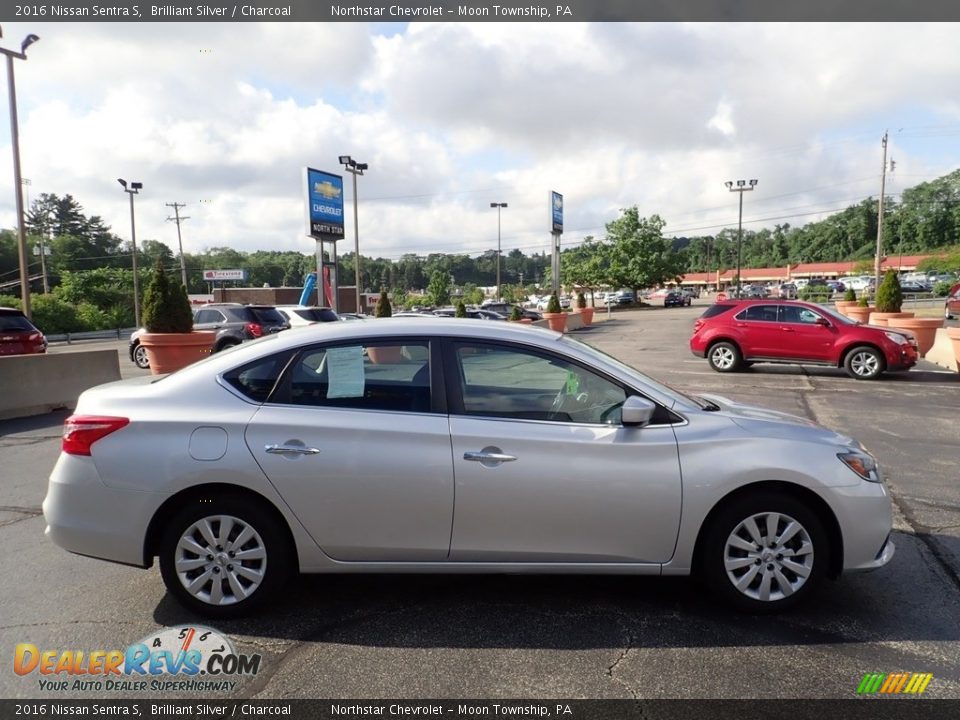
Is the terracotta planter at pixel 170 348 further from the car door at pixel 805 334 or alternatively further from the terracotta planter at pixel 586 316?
the terracotta planter at pixel 586 316

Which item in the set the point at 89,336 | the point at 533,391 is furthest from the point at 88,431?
the point at 89,336

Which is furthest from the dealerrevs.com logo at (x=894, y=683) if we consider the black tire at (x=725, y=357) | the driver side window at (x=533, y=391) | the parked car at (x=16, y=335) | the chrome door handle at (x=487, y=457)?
the parked car at (x=16, y=335)

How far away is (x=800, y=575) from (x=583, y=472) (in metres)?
1.32

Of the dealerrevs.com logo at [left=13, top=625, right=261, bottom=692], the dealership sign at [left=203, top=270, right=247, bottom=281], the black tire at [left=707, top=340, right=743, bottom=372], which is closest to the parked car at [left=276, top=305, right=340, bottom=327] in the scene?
the black tire at [left=707, top=340, right=743, bottom=372]

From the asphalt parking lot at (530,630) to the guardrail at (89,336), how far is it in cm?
3944

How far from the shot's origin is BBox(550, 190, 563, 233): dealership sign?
42594 millimetres

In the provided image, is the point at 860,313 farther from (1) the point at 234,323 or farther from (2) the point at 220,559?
(2) the point at 220,559

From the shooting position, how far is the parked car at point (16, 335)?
13891 millimetres

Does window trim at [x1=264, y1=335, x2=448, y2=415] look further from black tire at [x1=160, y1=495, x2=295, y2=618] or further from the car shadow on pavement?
the car shadow on pavement

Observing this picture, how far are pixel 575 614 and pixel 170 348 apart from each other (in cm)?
1062

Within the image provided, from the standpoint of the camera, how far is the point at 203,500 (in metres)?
3.48

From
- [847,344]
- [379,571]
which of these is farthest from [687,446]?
[847,344]

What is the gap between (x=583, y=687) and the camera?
294cm

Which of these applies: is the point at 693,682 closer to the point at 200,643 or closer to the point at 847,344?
the point at 200,643
